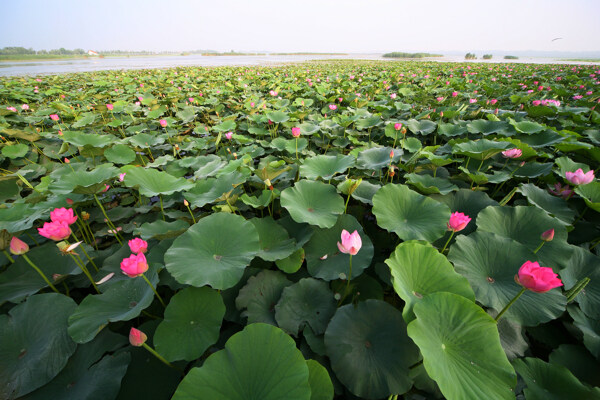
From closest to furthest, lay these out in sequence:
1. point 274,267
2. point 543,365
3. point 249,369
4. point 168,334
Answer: point 249,369
point 543,365
point 168,334
point 274,267

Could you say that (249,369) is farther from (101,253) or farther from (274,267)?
(101,253)

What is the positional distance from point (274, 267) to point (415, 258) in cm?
80

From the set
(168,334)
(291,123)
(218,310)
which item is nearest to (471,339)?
(218,310)

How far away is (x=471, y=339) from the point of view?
0.85 meters

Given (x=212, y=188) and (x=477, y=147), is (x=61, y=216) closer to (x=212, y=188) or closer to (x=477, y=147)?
(x=212, y=188)

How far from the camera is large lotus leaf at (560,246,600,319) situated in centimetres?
109

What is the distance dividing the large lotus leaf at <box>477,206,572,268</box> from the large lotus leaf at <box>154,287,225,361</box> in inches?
56.0

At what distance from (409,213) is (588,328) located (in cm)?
85

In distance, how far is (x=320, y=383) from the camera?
82 cm

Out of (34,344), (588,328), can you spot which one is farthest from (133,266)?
(588,328)

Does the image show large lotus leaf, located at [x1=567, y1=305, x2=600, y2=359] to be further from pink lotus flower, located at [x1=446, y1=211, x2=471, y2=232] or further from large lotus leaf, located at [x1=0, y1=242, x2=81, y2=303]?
large lotus leaf, located at [x1=0, y1=242, x2=81, y2=303]

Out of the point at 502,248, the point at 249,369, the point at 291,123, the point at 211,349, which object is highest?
the point at 291,123

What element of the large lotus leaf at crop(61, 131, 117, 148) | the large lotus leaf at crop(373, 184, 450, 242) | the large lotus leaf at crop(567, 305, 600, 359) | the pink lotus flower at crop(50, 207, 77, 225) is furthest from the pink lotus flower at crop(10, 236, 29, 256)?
the large lotus leaf at crop(567, 305, 600, 359)

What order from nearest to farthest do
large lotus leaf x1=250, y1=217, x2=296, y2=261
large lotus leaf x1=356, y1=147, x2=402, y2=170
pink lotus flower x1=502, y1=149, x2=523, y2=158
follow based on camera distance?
large lotus leaf x1=250, y1=217, x2=296, y2=261 < pink lotus flower x1=502, y1=149, x2=523, y2=158 < large lotus leaf x1=356, y1=147, x2=402, y2=170
